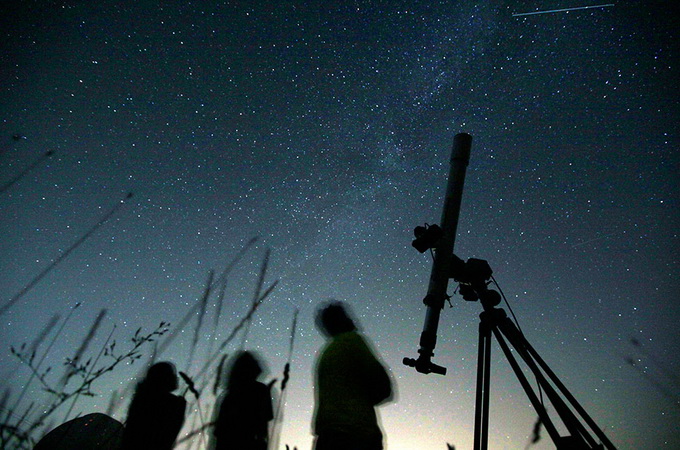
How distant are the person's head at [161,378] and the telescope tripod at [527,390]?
6.68 ft

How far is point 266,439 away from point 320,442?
42 cm

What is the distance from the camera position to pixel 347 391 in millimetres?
2137

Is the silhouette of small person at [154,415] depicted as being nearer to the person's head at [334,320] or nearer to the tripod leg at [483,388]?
the person's head at [334,320]

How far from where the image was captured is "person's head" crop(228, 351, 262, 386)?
2385mm

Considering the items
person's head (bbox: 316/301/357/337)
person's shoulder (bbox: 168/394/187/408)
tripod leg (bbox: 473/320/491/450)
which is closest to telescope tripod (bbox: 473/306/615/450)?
tripod leg (bbox: 473/320/491/450)

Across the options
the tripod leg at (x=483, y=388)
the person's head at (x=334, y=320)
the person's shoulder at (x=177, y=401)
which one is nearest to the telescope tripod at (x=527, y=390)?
the tripod leg at (x=483, y=388)

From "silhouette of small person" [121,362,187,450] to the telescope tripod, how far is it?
1.94 m

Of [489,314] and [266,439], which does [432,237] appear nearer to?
[489,314]

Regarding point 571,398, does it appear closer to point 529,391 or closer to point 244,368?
point 529,391

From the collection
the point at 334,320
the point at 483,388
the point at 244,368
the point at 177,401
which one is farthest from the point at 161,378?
the point at 483,388

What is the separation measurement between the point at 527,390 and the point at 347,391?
3.71 ft

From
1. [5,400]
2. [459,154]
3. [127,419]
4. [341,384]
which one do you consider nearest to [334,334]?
[341,384]

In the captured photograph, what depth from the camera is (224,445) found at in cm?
217

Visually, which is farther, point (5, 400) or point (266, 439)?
point (266, 439)
